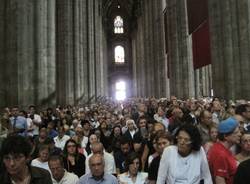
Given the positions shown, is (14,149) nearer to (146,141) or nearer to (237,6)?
(146,141)

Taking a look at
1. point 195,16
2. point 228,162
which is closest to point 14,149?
point 228,162

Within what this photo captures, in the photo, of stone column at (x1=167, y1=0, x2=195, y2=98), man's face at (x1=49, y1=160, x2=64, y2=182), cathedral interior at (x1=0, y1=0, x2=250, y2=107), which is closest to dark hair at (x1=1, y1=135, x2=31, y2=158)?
man's face at (x1=49, y1=160, x2=64, y2=182)

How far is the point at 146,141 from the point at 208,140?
1380mm

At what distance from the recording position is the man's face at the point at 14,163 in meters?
3.02

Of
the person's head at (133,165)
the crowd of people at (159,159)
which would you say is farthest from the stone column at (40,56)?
the person's head at (133,165)

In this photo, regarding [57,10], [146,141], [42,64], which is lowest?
[146,141]

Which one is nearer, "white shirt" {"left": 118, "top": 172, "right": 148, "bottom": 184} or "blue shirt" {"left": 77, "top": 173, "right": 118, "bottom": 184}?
"blue shirt" {"left": 77, "top": 173, "right": 118, "bottom": 184}

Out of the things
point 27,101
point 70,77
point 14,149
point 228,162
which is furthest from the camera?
point 70,77

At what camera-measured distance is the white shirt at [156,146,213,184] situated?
4160 mm

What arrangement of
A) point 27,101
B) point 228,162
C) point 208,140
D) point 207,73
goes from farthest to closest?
point 207,73 → point 27,101 → point 208,140 → point 228,162

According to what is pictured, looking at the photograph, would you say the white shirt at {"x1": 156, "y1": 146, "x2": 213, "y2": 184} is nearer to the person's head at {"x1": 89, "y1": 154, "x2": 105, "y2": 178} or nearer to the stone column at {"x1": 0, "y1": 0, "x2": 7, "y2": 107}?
the person's head at {"x1": 89, "y1": 154, "x2": 105, "y2": 178}

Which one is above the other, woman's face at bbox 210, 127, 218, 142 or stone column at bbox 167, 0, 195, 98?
stone column at bbox 167, 0, 195, 98

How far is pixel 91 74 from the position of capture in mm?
37531

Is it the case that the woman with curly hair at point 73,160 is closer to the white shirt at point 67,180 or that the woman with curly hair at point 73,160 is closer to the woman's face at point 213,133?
the white shirt at point 67,180
